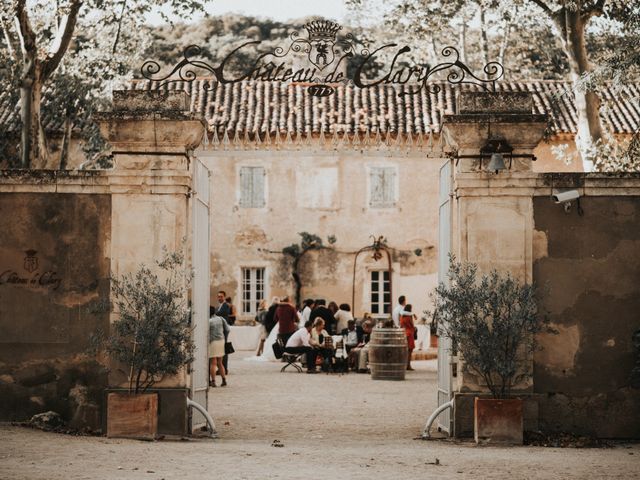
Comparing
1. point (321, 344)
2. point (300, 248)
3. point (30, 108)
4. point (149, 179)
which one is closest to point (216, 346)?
point (321, 344)

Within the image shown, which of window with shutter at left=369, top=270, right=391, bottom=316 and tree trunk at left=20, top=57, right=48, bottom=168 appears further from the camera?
window with shutter at left=369, top=270, right=391, bottom=316

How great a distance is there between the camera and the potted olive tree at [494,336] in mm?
9875

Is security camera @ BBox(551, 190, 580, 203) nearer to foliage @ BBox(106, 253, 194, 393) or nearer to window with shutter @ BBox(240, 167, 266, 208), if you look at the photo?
foliage @ BBox(106, 253, 194, 393)

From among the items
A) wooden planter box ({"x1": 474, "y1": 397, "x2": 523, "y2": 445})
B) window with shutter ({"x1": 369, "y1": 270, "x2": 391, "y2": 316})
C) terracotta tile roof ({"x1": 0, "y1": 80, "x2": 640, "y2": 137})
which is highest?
terracotta tile roof ({"x1": 0, "y1": 80, "x2": 640, "y2": 137})

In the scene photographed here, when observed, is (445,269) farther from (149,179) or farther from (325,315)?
(325,315)

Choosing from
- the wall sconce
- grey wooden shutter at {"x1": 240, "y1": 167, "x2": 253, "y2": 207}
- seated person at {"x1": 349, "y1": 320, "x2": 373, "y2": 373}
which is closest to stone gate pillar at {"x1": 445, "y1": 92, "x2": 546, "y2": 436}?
the wall sconce

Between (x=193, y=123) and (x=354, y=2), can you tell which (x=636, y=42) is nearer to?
(x=354, y=2)

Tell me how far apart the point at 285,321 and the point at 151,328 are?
12.4 m

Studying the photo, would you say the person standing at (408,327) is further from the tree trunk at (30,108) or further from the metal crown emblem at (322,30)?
the metal crown emblem at (322,30)

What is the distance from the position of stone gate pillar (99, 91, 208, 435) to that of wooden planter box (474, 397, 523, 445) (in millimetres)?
2801

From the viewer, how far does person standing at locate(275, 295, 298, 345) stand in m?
22.2

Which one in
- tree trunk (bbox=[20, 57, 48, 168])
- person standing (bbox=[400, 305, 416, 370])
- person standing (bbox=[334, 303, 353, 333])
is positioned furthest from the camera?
person standing (bbox=[334, 303, 353, 333])

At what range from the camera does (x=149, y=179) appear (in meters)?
10.3

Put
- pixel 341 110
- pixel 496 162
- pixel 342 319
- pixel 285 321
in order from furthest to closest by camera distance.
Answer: pixel 341 110, pixel 342 319, pixel 285 321, pixel 496 162
